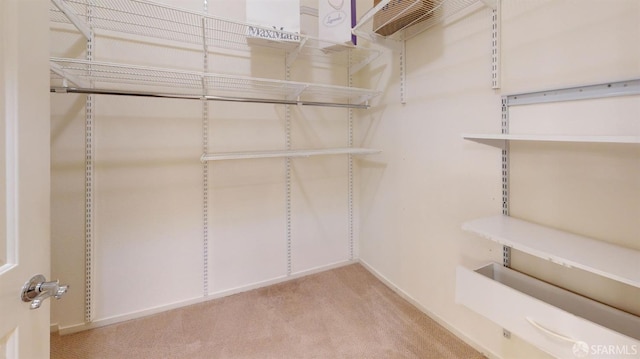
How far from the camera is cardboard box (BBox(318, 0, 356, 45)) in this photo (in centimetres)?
172

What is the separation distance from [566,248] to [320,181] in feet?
5.37

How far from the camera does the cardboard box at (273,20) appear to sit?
1612mm

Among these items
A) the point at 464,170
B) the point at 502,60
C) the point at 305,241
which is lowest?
the point at 305,241

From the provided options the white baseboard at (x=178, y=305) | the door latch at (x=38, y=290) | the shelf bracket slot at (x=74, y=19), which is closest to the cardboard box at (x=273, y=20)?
the shelf bracket slot at (x=74, y=19)

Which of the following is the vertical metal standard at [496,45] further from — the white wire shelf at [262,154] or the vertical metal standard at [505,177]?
the white wire shelf at [262,154]

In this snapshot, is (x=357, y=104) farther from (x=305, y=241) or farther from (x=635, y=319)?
(x=635, y=319)

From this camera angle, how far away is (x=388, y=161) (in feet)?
6.61

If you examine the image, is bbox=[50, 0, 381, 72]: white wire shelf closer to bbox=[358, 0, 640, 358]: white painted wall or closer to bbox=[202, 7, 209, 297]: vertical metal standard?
bbox=[202, 7, 209, 297]: vertical metal standard

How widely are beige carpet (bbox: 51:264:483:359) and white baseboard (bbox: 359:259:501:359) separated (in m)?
0.03

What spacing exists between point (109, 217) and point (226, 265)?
0.82m

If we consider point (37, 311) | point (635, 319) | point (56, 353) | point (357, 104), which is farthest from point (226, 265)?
point (635, 319)

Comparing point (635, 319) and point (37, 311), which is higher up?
point (37, 311)

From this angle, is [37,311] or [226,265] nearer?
[37,311]

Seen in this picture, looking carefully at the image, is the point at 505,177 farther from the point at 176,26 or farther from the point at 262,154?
the point at 176,26
